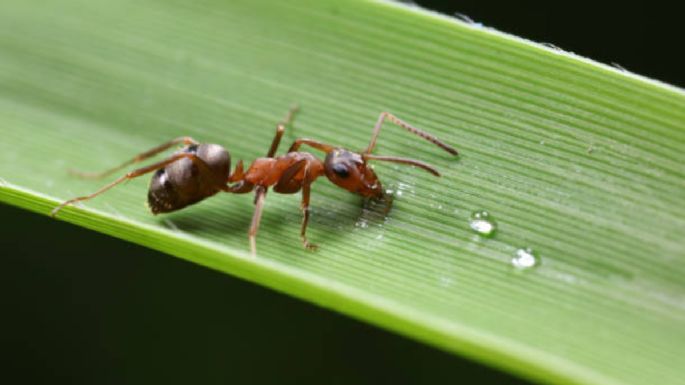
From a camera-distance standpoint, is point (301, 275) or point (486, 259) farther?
point (486, 259)

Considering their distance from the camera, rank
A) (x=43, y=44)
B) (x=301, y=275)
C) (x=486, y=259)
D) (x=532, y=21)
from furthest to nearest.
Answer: (x=532, y=21)
(x=43, y=44)
(x=486, y=259)
(x=301, y=275)

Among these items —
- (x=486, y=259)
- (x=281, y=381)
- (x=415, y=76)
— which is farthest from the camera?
(x=281, y=381)

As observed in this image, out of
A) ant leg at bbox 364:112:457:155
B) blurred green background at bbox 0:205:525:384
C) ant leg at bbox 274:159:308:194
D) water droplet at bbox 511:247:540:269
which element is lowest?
blurred green background at bbox 0:205:525:384

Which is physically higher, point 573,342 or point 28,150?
point 573,342

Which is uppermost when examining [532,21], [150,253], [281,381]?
[532,21]

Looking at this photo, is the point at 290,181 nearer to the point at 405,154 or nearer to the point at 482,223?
the point at 405,154

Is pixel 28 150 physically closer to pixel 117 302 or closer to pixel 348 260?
pixel 117 302

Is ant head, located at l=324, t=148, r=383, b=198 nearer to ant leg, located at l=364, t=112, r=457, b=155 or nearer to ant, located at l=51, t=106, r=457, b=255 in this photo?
ant, located at l=51, t=106, r=457, b=255

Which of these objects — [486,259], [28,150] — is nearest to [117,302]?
[28,150]

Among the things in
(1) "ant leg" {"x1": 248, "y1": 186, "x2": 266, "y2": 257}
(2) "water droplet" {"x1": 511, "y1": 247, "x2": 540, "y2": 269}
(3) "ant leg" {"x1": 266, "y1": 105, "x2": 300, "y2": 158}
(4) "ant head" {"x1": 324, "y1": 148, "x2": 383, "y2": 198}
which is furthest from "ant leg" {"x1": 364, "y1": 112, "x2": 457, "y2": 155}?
(2) "water droplet" {"x1": 511, "y1": 247, "x2": 540, "y2": 269}
